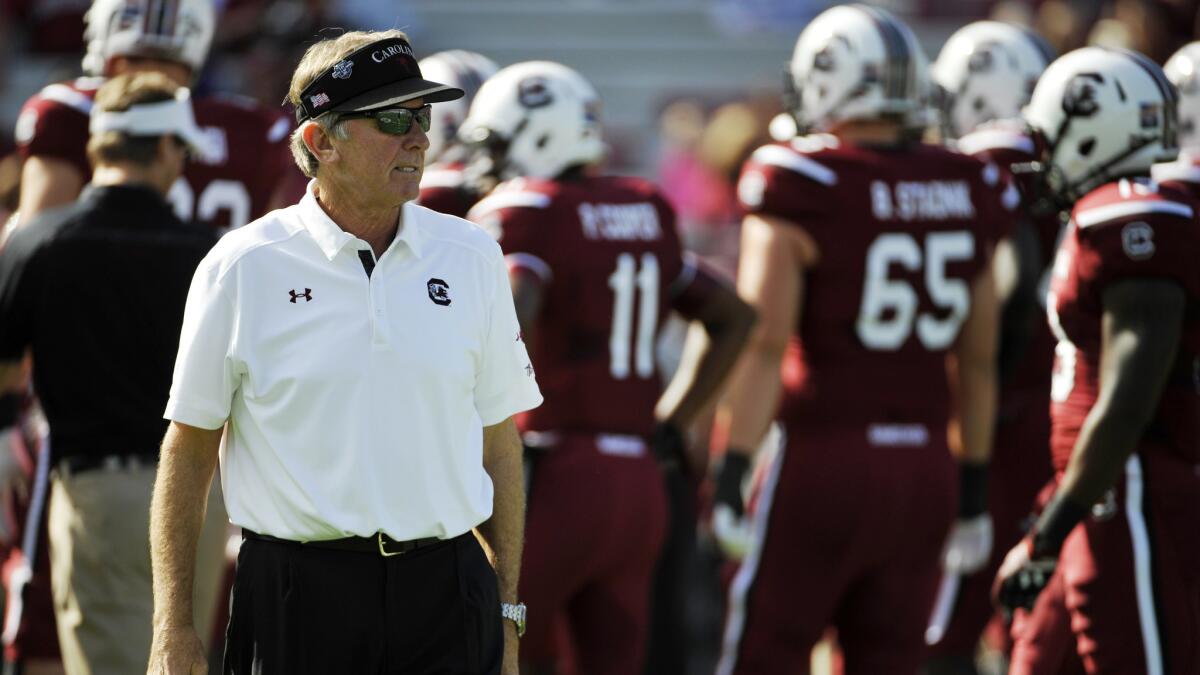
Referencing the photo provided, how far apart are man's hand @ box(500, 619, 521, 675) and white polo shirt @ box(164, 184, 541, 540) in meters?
0.27

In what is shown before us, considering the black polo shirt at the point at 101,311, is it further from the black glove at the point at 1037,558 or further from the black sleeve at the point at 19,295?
the black glove at the point at 1037,558

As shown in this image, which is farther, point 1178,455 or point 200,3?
point 200,3

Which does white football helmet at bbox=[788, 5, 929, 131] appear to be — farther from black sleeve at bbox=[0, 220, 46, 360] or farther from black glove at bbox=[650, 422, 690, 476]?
black sleeve at bbox=[0, 220, 46, 360]

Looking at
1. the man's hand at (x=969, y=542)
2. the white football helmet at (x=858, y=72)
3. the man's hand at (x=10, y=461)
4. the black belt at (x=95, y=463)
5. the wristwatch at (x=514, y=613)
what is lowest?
the man's hand at (x=969, y=542)

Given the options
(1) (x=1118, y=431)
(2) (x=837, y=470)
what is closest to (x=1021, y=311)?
(2) (x=837, y=470)

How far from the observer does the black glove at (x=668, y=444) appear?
6.23m

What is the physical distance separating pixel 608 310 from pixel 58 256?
1.67m

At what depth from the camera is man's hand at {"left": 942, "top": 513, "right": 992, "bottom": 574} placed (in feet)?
19.6

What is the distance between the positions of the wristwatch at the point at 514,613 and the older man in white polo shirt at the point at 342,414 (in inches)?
3.3

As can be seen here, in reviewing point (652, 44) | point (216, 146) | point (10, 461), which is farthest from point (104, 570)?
point (652, 44)

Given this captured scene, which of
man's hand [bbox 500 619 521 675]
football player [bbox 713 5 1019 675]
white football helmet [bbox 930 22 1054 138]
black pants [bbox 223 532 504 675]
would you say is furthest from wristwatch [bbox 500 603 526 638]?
white football helmet [bbox 930 22 1054 138]

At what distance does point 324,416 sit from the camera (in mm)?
3596

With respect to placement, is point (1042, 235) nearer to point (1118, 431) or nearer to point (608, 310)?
point (608, 310)

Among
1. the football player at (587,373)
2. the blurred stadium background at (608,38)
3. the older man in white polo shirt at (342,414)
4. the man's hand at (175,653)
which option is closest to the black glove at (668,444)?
the football player at (587,373)
